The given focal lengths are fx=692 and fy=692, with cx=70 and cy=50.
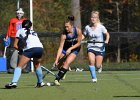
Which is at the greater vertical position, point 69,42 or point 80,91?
point 69,42

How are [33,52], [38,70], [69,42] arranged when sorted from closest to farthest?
[33,52] < [38,70] < [69,42]

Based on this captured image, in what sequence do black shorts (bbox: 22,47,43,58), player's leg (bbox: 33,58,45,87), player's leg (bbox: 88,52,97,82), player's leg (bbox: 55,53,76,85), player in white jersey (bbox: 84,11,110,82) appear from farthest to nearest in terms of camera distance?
player in white jersey (bbox: 84,11,110,82)
player's leg (bbox: 88,52,97,82)
player's leg (bbox: 55,53,76,85)
player's leg (bbox: 33,58,45,87)
black shorts (bbox: 22,47,43,58)

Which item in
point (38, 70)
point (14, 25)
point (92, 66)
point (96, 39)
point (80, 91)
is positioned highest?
point (14, 25)

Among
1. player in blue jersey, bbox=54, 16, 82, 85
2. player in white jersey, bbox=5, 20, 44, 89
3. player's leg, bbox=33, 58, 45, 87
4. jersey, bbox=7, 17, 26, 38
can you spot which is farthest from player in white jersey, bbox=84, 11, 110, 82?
jersey, bbox=7, 17, 26, 38

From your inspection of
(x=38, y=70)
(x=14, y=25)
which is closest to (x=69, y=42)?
(x=38, y=70)

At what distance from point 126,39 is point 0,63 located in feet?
20.8

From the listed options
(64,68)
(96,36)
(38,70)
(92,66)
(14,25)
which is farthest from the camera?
(14,25)

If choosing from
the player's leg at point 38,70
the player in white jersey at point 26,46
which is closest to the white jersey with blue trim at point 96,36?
the player's leg at point 38,70

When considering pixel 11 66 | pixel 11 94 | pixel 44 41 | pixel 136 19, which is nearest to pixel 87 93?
pixel 11 94

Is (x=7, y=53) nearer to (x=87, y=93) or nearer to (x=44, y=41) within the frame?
(x=44, y=41)

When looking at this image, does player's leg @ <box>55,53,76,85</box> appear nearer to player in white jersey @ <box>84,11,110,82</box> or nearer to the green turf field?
the green turf field

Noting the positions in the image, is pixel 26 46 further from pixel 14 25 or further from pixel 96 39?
pixel 14 25

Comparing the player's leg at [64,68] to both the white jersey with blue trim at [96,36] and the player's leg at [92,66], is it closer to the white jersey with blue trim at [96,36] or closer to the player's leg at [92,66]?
the player's leg at [92,66]

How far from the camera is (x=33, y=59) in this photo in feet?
51.0
